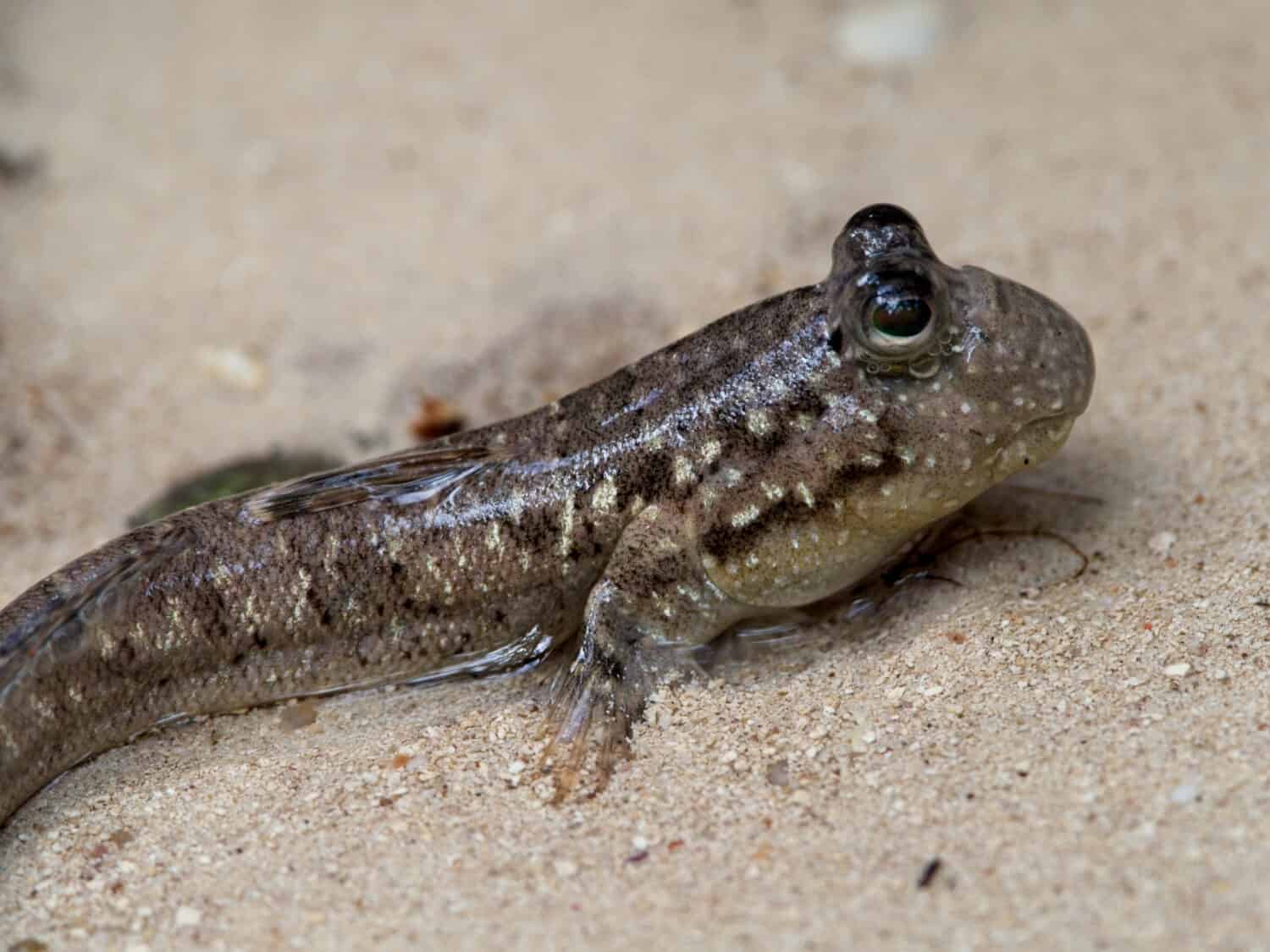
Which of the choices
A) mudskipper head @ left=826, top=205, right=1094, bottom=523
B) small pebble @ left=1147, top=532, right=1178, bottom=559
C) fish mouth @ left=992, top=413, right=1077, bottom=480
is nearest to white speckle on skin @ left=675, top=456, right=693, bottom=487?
mudskipper head @ left=826, top=205, right=1094, bottom=523

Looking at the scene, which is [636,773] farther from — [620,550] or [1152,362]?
[1152,362]

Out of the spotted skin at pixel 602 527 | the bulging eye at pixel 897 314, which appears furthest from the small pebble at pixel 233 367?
the bulging eye at pixel 897 314

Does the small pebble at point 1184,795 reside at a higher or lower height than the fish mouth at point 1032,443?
lower

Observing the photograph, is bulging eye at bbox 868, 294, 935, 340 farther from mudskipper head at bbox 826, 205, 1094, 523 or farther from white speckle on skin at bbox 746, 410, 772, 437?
white speckle on skin at bbox 746, 410, 772, 437

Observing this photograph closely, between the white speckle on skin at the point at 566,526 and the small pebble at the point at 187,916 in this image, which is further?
the white speckle on skin at the point at 566,526

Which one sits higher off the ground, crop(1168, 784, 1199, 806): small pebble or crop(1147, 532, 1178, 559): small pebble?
crop(1147, 532, 1178, 559): small pebble

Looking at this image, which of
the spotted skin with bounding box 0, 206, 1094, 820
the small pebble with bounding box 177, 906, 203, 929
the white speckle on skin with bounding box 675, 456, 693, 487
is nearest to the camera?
the small pebble with bounding box 177, 906, 203, 929

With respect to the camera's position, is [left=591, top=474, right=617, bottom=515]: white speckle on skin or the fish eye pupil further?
[left=591, top=474, right=617, bottom=515]: white speckle on skin

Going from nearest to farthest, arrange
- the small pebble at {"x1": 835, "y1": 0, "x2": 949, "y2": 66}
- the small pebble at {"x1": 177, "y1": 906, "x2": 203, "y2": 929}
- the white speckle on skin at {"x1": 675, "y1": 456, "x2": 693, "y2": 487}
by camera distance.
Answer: the small pebble at {"x1": 177, "y1": 906, "x2": 203, "y2": 929}, the white speckle on skin at {"x1": 675, "y1": 456, "x2": 693, "y2": 487}, the small pebble at {"x1": 835, "y1": 0, "x2": 949, "y2": 66}

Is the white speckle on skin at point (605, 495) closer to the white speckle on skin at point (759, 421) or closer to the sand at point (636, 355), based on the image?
the white speckle on skin at point (759, 421)
